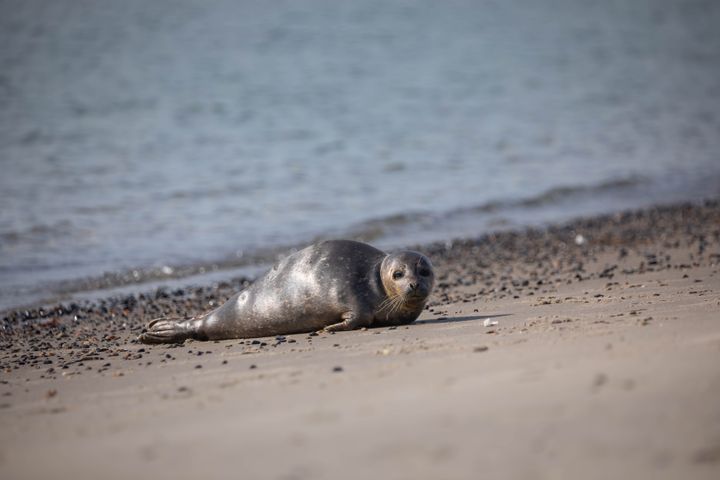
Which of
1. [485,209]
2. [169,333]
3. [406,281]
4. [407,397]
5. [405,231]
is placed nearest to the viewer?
[407,397]

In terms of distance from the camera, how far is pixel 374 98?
2531 cm

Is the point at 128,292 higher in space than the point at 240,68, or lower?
lower

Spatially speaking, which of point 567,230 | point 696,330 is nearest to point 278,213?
point 567,230

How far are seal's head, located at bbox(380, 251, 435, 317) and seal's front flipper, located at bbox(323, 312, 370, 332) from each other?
19 cm

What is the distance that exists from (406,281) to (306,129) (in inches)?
576

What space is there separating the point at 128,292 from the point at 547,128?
45.8 ft

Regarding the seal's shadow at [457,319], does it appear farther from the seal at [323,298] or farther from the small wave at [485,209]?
the small wave at [485,209]

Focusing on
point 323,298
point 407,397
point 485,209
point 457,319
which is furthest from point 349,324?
point 485,209

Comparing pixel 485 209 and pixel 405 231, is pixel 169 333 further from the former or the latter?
pixel 485 209

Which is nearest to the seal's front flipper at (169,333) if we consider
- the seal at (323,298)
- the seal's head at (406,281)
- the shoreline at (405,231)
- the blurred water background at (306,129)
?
the seal at (323,298)

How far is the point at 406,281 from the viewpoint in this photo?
257 inches

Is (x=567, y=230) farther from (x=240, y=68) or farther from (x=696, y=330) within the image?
(x=240, y=68)

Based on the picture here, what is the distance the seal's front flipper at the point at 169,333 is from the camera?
6836 mm

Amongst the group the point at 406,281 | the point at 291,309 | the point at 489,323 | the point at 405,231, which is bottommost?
the point at 405,231
